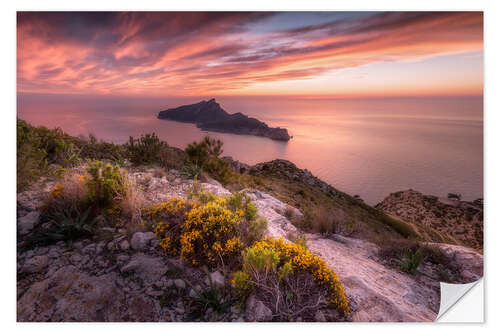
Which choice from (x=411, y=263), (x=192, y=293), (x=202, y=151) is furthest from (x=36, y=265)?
(x=411, y=263)

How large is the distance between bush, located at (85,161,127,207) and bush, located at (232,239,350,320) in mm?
2105

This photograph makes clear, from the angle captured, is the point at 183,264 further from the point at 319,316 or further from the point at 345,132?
the point at 345,132

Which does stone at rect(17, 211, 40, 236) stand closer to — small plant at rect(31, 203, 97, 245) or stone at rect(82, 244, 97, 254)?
small plant at rect(31, 203, 97, 245)

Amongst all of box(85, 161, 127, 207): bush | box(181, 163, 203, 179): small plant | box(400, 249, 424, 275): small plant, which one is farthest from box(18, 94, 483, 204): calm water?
box(85, 161, 127, 207): bush

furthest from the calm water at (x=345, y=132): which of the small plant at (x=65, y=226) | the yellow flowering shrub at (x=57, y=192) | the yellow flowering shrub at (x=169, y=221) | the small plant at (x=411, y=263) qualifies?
the yellow flowering shrub at (x=169, y=221)

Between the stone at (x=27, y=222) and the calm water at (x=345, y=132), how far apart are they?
1813 millimetres

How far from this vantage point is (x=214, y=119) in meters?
4.96

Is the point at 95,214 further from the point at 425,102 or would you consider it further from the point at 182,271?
the point at 425,102

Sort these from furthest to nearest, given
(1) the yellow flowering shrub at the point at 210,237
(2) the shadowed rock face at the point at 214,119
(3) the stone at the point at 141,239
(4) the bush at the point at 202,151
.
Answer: (4) the bush at the point at 202,151
(2) the shadowed rock face at the point at 214,119
(3) the stone at the point at 141,239
(1) the yellow flowering shrub at the point at 210,237

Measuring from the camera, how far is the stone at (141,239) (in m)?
2.73

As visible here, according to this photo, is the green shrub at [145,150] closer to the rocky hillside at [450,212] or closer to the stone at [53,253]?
the stone at [53,253]

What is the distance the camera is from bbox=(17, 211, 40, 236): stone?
297 centimetres

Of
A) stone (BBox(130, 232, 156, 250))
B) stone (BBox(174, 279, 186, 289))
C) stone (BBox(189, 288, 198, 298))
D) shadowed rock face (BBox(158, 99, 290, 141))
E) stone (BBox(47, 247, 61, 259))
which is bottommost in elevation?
stone (BBox(189, 288, 198, 298))
